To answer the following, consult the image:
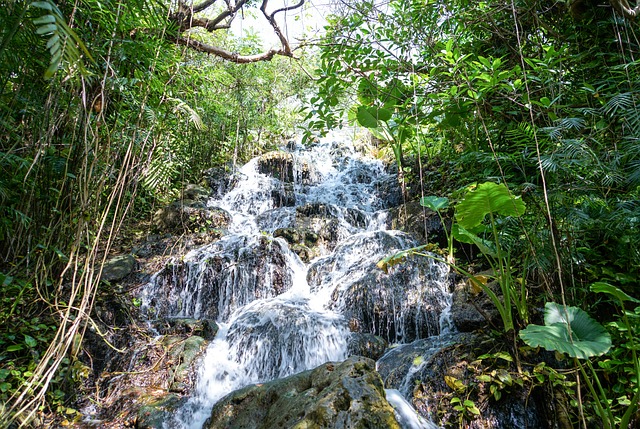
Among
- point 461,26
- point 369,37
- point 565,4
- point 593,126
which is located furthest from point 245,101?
point 593,126

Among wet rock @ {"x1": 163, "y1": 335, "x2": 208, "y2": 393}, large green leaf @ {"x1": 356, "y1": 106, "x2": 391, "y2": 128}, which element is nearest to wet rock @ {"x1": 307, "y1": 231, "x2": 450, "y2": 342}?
large green leaf @ {"x1": 356, "y1": 106, "x2": 391, "y2": 128}

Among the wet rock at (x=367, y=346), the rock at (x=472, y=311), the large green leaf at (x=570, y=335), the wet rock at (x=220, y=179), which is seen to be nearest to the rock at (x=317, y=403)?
the large green leaf at (x=570, y=335)

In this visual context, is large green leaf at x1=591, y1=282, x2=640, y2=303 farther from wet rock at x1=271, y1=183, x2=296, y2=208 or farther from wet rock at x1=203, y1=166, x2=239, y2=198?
wet rock at x1=203, y1=166, x2=239, y2=198

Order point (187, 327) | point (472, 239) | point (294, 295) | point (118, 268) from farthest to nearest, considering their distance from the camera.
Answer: point (294, 295)
point (118, 268)
point (187, 327)
point (472, 239)

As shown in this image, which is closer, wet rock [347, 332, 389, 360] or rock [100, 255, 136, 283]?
wet rock [347, 332, 389, 360]

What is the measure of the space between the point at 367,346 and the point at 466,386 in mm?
1349

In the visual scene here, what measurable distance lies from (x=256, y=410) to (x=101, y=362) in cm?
234

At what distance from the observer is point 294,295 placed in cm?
525

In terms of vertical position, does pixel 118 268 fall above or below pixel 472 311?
above

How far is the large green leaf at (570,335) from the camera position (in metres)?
1.78

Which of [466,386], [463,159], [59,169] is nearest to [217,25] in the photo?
[59,169]

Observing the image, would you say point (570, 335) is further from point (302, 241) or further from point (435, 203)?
point (302, 241)

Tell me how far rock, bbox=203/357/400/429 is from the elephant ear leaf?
1.34 metres

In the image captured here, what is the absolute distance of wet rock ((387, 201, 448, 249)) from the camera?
19.1 ft
